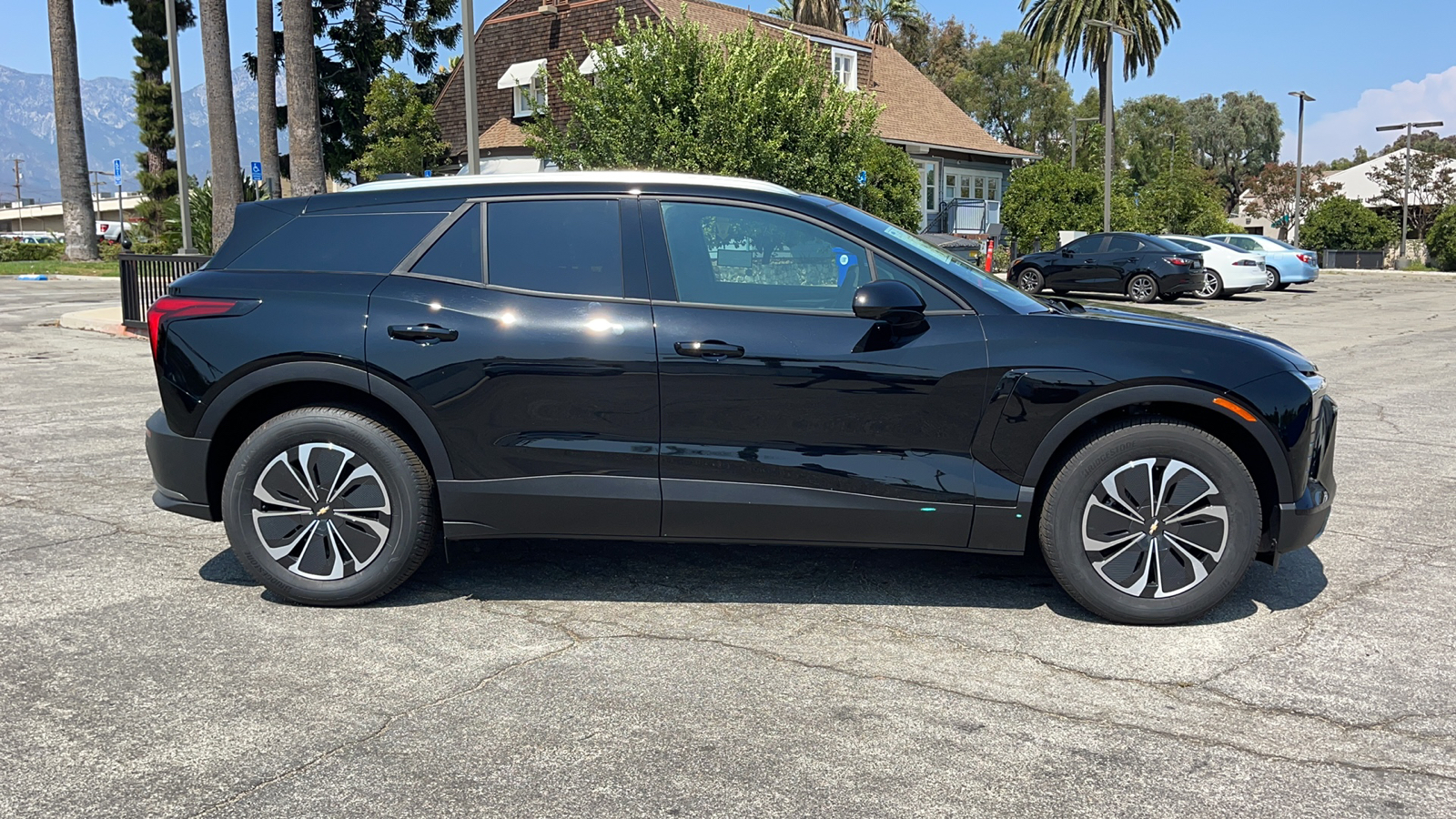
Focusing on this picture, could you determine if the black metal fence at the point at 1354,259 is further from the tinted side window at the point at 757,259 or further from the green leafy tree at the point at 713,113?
the tinted side window at the point at 757,259

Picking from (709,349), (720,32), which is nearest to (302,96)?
(720,32)

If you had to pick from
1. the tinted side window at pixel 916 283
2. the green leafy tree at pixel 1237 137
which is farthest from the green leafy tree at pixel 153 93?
the green leafy tree at pixel 1237 137

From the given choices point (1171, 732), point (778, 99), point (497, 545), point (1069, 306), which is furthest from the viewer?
point (778, 99)

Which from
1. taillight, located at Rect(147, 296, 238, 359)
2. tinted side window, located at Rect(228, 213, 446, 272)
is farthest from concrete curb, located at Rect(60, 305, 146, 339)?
tinted side window, located at Rect(228, 213, 446, 272)

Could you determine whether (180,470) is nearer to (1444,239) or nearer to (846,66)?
(846,66)

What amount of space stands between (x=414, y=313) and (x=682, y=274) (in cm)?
108

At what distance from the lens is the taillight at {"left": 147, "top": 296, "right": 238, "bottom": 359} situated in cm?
473

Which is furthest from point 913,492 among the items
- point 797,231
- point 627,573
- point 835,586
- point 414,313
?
point 414,313

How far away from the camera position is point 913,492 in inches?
173

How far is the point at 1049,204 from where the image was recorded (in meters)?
31.9

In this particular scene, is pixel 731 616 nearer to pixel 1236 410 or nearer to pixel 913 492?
pixel 913 492

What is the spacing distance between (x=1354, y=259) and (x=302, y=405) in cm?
5314

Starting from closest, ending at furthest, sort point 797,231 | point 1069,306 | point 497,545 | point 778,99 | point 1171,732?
point 1171,732 → point 797,231 → point 1069,306 → point 497,545 → point 778,99

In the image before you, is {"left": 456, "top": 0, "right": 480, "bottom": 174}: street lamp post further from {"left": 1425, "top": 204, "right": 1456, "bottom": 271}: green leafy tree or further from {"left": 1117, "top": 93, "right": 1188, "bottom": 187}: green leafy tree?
{"left": 1117, "top": 93, "right": 1188, "bottom": 187}: green leafy tree
